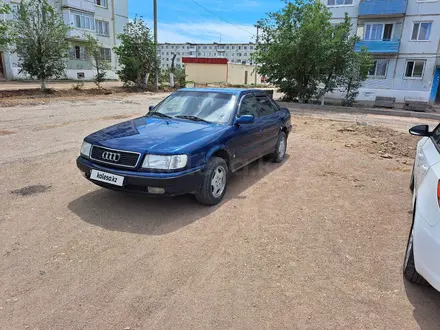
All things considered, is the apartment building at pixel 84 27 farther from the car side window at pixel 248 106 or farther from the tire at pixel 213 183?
the tire at pixel 213 183

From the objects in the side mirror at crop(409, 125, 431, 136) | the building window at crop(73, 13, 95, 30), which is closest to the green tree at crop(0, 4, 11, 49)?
the side mirror at crop(409, 125, 431, 136)

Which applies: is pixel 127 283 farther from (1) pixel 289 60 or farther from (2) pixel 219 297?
(1) pixel 289 60

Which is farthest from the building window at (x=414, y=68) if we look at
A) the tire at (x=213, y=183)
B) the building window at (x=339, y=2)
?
the tire at (x=213, y=183)

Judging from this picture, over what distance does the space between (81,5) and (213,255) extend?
41391 mm

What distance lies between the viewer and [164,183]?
3.81 meters

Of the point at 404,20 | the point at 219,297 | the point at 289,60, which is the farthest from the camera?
the point at 404,20

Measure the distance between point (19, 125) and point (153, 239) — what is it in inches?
338

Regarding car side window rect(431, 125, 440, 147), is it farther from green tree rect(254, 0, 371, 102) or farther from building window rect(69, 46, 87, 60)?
building window rect(69, 46, 87, 60)

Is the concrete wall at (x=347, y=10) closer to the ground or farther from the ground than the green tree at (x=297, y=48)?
farther from the ground

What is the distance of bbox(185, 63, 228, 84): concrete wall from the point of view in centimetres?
4672

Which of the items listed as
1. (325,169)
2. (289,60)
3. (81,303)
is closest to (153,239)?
(81,303)

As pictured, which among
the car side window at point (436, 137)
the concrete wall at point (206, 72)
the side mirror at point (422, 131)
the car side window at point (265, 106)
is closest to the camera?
the car side window at point (436, 137)

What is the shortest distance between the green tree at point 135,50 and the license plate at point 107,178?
73.8 feet

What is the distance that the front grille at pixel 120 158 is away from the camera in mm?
3891
